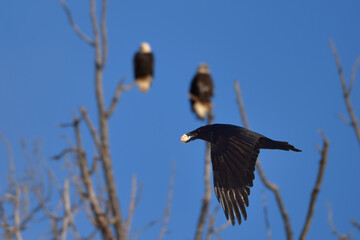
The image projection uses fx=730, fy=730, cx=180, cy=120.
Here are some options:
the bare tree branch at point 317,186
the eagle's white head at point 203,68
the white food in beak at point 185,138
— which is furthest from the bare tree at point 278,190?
the eagle's white head at point 203,68

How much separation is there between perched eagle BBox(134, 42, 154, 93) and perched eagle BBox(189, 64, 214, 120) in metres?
1.10

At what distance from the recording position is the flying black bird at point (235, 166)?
5914 mm

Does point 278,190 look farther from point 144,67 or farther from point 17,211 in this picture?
point 144,67

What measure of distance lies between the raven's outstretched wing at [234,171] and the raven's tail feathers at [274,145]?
0.08 metres

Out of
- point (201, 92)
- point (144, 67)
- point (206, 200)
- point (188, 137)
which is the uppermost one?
point (144, 67)

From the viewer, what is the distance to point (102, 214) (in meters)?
11.5

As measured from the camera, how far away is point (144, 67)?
17.6 metres

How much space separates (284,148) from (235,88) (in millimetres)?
5956

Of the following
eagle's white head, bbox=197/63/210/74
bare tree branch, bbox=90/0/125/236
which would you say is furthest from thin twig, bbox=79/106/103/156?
eagle's white head, bbox=197/63/210/74

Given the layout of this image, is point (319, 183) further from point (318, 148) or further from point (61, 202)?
point (61, 202)

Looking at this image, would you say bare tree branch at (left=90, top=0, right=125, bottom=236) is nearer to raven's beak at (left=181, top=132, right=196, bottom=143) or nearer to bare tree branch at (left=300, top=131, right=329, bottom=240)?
bare tree branch at (left=300, top=131, right=329, bottom=240)

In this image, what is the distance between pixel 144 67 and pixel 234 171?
11791 mm

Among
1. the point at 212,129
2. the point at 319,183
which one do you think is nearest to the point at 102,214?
the point at 319,183

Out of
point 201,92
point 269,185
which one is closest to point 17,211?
point 269,185
